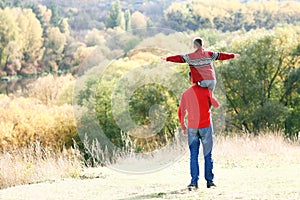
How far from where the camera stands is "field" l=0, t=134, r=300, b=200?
5.98 metres

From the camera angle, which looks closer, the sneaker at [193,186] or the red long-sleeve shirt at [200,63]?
the red long-sleeve shirt at [200,63]

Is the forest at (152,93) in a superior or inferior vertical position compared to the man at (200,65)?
inferior

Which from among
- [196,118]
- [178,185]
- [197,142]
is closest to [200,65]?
[196,118]

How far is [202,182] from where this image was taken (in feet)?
23.0

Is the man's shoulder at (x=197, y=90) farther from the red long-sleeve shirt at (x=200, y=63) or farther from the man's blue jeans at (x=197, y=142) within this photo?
the man's blue jeans at (x=197, y=142)

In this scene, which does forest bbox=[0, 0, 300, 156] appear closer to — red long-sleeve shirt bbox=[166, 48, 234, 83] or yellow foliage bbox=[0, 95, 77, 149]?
yellow foliage bbox=[0, 95, 77, 149]

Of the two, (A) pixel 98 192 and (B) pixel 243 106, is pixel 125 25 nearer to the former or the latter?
(B) pixel 243 106

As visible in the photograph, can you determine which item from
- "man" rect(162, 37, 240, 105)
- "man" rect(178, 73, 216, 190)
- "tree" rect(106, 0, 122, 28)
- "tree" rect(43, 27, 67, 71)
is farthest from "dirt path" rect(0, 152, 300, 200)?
"tree" rect(106, 0, 122, 28)

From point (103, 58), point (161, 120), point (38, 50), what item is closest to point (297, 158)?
point (161, 120)

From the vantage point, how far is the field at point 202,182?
5980 millimetres

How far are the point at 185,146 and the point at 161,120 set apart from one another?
24.7 feet

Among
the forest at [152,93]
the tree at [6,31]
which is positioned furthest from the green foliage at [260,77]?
the tree at [6,31]

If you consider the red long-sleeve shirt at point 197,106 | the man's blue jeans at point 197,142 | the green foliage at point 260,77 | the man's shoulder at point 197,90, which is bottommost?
the green foliage at point 260,77

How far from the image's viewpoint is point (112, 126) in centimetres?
1595
